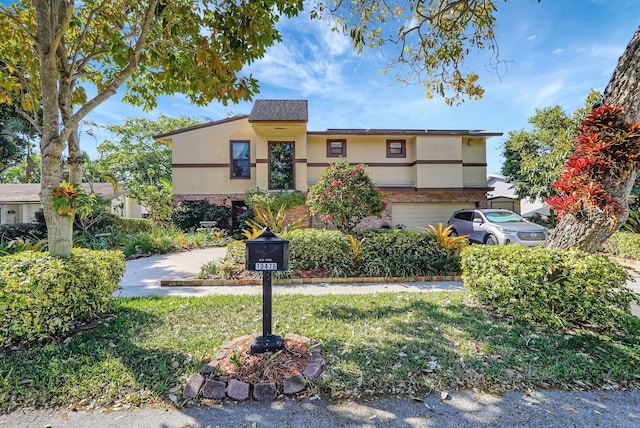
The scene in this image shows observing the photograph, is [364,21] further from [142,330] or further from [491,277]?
[142,330]

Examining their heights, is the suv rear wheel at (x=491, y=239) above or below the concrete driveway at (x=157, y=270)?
above

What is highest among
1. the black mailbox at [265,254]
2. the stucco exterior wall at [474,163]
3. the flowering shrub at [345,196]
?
the stucco exterior wall at [474,163]

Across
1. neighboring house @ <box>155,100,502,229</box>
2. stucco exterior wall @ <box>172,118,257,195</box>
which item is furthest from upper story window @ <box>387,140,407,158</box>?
stucco exterior wall @ <box>172,118,257,195</box>

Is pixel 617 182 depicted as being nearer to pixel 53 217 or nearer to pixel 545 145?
pixel 53 217

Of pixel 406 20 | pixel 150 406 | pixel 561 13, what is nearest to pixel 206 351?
pixel 150 406

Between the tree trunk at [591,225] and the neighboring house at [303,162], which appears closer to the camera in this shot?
the tree trunk at [591,225]

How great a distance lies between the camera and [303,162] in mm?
13844

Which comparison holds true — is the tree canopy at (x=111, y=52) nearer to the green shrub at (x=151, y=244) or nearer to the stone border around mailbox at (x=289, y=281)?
the stone border around mailbox at (x=289, y=281)

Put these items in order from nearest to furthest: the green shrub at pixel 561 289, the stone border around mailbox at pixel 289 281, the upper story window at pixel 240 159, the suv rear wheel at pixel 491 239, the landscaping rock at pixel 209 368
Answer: the landscaping rock at pixel 209 368, the green shrub at pixel 561 289, the stone border around mailbox at pixel 289 281, the suv rear wheel at pixel 491 239, the upper story window at pixel 240 159

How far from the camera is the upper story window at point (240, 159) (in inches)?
561

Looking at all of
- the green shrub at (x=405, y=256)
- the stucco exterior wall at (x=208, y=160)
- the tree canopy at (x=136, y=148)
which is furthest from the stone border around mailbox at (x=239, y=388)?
the tree canopy at (x=136, y=148)

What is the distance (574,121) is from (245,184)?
572 inches

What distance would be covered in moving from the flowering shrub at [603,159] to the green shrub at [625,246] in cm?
767

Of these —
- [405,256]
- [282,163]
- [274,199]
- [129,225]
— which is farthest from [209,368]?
[129,225]
